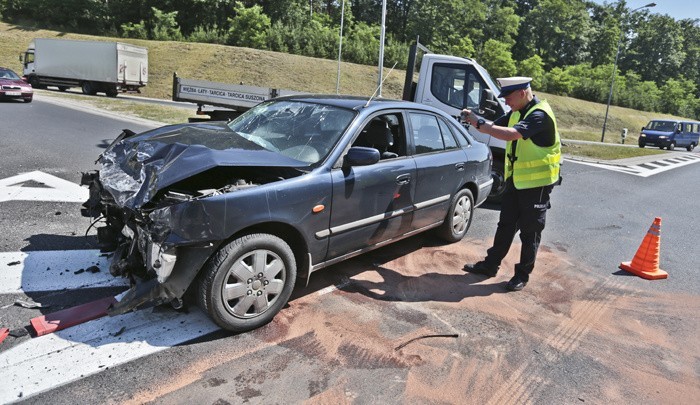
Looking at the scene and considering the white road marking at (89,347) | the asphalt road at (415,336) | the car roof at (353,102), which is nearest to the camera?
the white road marking at (89,347)

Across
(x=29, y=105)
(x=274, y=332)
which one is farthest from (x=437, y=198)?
(x=29, y=105)

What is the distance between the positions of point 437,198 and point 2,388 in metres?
3.82

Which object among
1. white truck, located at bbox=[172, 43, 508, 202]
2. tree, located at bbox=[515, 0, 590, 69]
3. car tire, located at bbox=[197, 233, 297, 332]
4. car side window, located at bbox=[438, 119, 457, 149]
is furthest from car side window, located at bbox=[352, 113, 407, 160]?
tree, located at bbox=[515, 0, 590, 69]

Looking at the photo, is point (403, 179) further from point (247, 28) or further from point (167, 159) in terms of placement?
point (247, 28)

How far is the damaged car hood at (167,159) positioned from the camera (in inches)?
123

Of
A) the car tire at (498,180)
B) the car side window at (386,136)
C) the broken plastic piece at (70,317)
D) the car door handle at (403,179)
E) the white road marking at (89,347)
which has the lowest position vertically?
the white road marking at (89,347)

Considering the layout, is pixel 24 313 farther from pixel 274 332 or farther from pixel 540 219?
pixel 540 219

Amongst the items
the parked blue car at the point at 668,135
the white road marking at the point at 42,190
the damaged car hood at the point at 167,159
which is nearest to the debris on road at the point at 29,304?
the damaged car hood at the point at 167,159

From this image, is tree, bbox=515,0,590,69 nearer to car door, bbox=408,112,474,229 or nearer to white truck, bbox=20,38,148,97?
white truck, bbox=20,38,148,97

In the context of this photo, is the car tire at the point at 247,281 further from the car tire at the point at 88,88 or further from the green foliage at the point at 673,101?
the green foliage at the point at 673,101

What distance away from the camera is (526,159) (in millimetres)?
4246

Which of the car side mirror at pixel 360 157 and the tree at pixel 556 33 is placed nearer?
the car side mirror at pixel 360 157

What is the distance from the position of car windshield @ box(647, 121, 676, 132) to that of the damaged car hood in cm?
3128

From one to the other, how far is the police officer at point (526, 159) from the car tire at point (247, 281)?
6.79 feet
